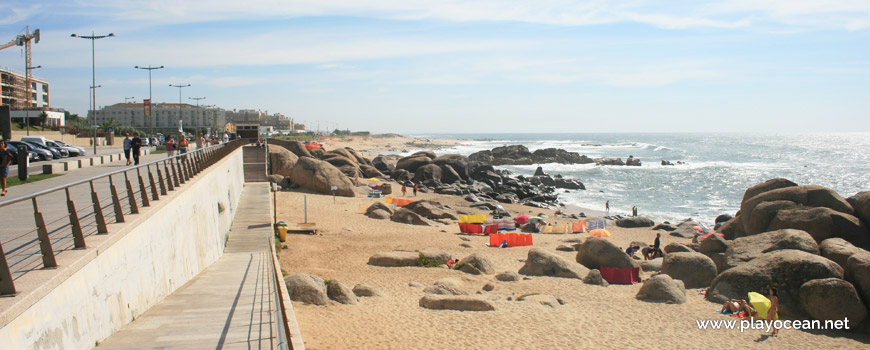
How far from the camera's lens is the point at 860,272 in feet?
50.5

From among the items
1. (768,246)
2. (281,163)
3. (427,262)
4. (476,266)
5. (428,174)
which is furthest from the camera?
(428,174)

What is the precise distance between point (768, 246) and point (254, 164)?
113ft

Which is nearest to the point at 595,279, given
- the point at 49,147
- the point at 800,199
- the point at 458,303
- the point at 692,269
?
the point at 692,269

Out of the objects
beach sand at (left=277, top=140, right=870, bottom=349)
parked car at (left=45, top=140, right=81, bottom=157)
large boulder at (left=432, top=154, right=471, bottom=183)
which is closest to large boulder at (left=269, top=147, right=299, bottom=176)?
parked car at (left=45, top=140, right=81, bottom=157)

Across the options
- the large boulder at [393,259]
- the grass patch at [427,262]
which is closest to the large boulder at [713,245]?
the grass patch at [427,262]

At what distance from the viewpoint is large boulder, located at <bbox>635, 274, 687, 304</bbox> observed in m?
16.6

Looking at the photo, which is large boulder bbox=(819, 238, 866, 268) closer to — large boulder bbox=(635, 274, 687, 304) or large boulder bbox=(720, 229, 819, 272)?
large boulder bbox=(720, 229, 819, 272)

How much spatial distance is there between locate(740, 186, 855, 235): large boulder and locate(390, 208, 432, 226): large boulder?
14.9m

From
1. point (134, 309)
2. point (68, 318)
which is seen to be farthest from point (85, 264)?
point (134, 309)

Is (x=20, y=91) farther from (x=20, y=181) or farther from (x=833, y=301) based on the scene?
(x=833, y=301)

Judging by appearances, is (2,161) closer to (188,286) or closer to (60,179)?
(60,179)

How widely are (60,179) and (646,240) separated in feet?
86.3

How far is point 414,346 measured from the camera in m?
12.2

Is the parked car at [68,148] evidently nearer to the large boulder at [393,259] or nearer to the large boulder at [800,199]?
the large boulder at [393,259]
